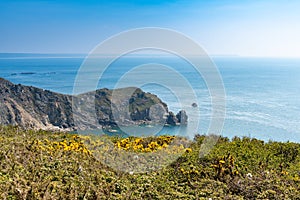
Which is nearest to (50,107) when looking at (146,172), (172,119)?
(172,119)

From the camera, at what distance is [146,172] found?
6.73m

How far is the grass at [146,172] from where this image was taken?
4941 millimetres

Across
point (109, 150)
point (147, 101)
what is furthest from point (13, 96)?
point (109, 150)

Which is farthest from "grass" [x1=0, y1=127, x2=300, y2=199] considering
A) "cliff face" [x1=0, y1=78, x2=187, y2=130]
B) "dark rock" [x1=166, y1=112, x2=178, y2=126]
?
"cliff face" [x1=0, y1=78, x2=187, y2=130]

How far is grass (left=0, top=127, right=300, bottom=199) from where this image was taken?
4941 millimetres

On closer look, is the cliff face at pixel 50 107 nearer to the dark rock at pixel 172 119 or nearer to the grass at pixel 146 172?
the dark rock at pixel 172 119

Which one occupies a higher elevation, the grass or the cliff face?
the grass

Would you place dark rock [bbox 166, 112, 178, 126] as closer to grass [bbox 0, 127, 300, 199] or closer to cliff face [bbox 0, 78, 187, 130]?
cliff face [bbox 0, 78, 187, 130]

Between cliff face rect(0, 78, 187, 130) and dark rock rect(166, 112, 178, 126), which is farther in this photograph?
cliff face rect(0, 78, 187, 130)

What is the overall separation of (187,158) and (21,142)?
3888mm

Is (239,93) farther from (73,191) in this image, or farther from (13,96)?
(73,191)

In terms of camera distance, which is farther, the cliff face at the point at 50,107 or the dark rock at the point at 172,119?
the cliff face at the point at 50,107

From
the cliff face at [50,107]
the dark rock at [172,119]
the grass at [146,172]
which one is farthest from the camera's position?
the cliff face at [50,107]

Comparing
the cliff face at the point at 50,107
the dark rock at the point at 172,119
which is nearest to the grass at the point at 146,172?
the dark rock at the point at 172,119
